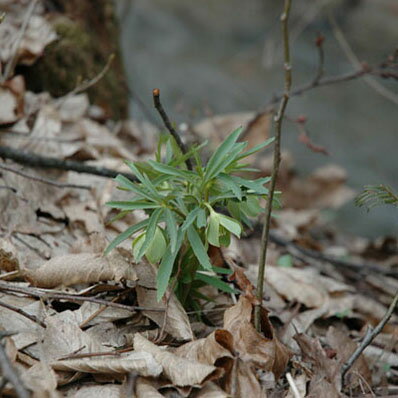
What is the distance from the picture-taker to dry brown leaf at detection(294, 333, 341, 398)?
130cm

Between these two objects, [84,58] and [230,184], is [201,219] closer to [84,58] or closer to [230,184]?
[230,184]

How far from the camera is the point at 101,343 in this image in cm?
135

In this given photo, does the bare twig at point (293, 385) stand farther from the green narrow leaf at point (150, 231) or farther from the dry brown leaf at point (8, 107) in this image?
the dry brown leaf at point (8, 107)

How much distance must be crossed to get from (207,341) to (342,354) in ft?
1.82

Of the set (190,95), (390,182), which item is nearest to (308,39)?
(190,95)

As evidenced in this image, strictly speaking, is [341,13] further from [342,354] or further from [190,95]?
[342,354]

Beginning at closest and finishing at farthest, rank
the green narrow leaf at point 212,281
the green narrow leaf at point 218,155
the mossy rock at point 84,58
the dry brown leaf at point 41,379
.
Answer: the dry brown leaf at point 41,379
the green narrow leaf at point 218,155
the green narrow leaf at point 212,281
the mossy rock at point 84,58

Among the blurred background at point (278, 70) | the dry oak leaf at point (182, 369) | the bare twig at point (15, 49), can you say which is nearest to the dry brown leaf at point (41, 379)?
the dry oak leaf at point (182, 369)

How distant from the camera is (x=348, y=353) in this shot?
158cm

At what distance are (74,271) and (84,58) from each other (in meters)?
2.15

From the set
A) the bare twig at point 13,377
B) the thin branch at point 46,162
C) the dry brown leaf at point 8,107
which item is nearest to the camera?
the bare twig at point 13,377

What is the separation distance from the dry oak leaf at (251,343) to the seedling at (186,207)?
165 millimetres

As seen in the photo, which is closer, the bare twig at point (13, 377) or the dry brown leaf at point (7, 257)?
the bare twig at point (13, 377)

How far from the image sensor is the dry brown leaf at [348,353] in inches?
58.9
